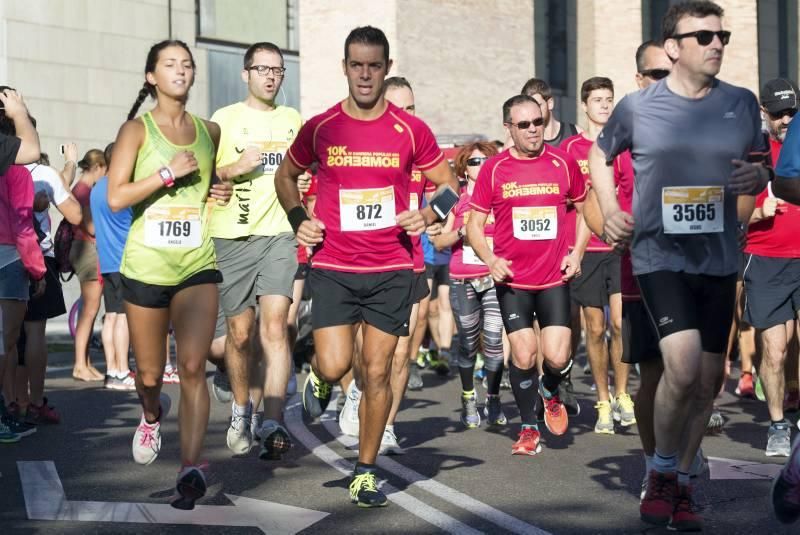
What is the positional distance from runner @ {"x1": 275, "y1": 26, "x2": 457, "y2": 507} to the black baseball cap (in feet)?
10.2

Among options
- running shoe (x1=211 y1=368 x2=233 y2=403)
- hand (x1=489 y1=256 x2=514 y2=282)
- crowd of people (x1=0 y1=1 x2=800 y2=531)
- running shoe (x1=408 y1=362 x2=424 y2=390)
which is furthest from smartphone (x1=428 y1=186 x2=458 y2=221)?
running shoe (x1=408 y1=362 x2=424 y2=390)

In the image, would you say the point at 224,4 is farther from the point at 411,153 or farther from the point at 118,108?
the point at 411,153

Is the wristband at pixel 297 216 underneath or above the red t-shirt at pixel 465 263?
above

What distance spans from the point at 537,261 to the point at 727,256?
3035mm

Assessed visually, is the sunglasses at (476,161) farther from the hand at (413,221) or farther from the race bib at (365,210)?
the hand at (413,221)

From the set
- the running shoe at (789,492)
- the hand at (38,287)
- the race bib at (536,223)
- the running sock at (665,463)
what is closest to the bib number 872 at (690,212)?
the running sock at (665,463)

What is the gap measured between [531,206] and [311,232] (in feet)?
7.95

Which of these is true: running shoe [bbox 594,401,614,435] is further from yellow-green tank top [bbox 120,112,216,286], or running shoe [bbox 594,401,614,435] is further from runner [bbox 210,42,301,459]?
yellow-green tank top [bbox 120,112,216,286]

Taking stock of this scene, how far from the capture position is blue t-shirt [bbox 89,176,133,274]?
13461mm

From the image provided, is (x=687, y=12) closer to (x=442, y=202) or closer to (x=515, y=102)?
(x=442, y=202)

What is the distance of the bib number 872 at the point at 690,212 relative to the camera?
6.53 metres

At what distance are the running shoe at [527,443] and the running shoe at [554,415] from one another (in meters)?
0.35

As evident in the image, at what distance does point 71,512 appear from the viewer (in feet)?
23.1

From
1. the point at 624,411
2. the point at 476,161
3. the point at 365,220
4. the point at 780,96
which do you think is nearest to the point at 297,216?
the point at 365,220
